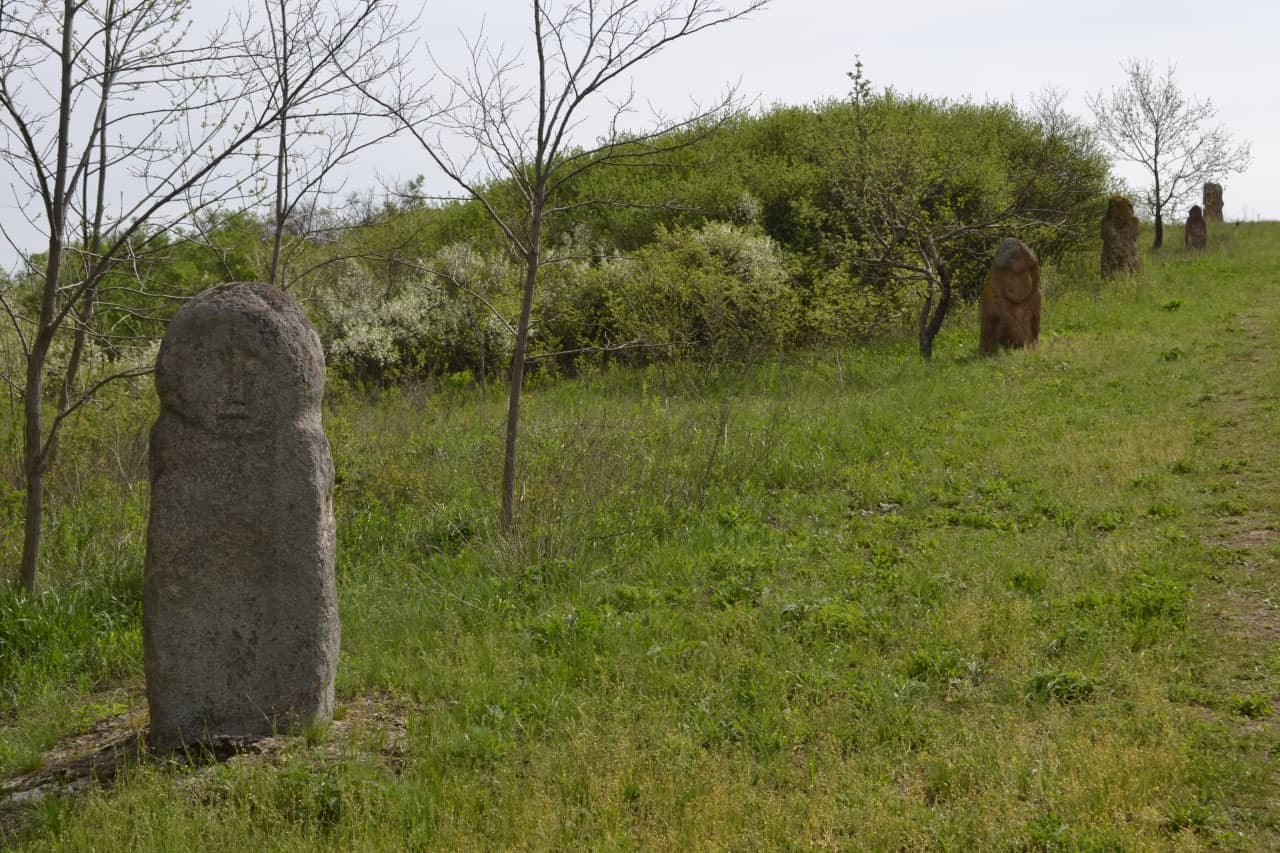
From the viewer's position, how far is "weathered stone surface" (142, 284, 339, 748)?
5.10 meters

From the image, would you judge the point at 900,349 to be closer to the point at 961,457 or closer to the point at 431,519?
the point at 961,457

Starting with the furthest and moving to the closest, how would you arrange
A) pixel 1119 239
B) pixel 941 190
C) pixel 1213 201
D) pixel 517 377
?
pixel 1213 201, pixel 1119 239, pixel 941 190, pixel 517 377

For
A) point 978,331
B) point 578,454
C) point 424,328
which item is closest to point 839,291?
point 978,331

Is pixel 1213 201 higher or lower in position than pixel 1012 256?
higher

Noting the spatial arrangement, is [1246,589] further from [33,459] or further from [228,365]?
[33,459]

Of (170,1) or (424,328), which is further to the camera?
(424,328)

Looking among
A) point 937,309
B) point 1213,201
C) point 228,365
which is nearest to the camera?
point 228,365

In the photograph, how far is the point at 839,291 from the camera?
18.6 meters

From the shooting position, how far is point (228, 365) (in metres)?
5.10

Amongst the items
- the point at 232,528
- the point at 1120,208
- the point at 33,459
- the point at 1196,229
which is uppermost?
the point at 1120,208

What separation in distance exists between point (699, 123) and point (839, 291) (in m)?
10.6

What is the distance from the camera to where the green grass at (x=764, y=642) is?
442 cm

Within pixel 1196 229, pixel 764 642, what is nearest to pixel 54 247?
pixel 764 642

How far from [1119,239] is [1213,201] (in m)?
17.3
